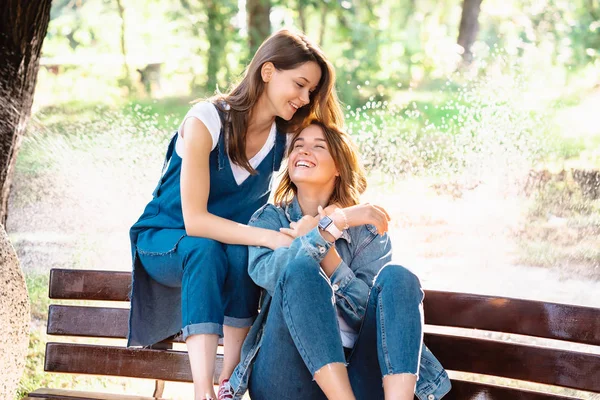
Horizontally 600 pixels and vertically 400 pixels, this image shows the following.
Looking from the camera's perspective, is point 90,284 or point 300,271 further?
point 90,284

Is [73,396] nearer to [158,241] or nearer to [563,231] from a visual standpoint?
[158,241]

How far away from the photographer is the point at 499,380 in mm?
4395

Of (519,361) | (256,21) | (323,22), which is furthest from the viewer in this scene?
(323,22)

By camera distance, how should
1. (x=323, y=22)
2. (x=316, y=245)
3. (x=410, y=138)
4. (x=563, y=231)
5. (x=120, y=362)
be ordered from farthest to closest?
(x=323, y=22) → (x=410, y=138) → (x=563, y=231) → (x=120, y=362) → (x=316, y=245)

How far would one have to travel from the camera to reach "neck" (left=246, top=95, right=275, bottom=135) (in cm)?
239

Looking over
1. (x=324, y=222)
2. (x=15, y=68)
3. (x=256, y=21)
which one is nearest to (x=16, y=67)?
(x=15, y=68)

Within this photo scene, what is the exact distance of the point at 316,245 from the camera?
2004 mm

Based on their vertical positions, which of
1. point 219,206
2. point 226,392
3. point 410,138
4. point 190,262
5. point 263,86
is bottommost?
point 226,392

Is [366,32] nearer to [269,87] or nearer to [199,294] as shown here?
[269,87]

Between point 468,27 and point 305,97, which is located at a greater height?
point 468,27

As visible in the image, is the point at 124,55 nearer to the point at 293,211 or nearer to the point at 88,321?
the point at 88,321

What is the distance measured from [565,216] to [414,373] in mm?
3702

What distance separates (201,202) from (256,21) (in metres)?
4.53

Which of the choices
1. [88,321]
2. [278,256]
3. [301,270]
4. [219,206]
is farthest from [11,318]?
[301,270]
